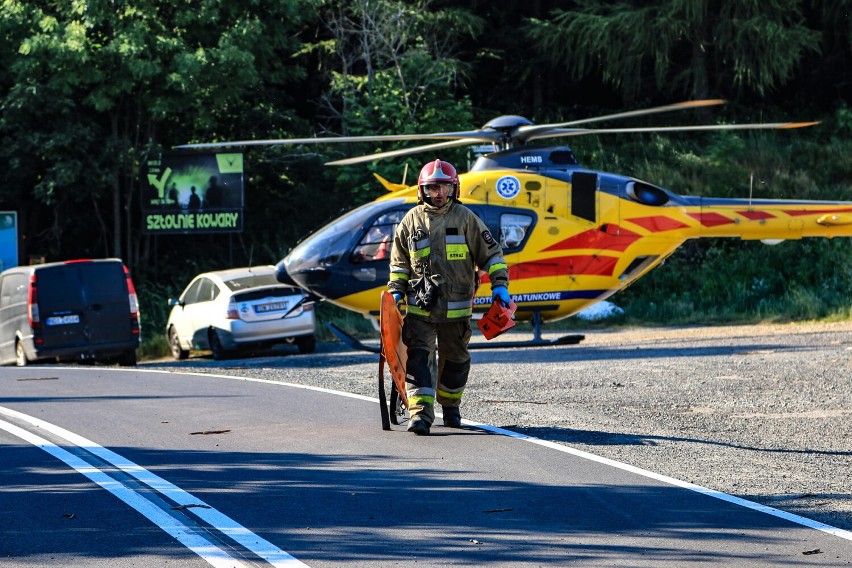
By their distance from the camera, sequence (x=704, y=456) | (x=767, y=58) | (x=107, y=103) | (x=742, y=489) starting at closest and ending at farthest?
(x=742, y=489), (x=704, y=456), (x=107, y=103), (x=767, y=58)

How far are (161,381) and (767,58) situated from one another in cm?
2443

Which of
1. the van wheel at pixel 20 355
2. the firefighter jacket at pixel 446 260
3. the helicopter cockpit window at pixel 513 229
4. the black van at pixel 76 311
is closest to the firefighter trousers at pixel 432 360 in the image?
the firefighter jacket at pixel 446 260

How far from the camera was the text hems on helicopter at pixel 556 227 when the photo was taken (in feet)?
62.4

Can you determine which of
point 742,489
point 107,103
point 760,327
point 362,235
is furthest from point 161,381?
point 107,103

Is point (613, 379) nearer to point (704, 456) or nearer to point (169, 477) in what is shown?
point (704, 456)

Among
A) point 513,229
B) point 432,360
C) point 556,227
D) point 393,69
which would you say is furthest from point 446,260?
point 393,69

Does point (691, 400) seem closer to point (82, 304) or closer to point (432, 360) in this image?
point (432, 360)

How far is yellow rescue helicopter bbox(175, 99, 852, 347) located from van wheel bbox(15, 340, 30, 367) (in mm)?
5722

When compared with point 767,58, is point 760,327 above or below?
below

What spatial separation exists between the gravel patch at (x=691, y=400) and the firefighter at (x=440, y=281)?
802mm

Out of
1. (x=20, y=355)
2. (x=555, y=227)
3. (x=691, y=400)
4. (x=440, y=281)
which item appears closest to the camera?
(x=440, y=281)

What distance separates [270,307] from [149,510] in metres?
15.5

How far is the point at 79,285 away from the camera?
21844 millimetres

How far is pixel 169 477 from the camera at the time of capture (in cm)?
814
